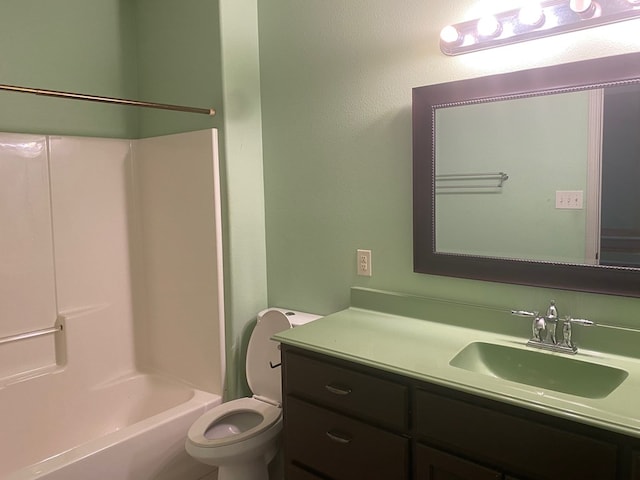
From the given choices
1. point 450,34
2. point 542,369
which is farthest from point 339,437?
point 450,34

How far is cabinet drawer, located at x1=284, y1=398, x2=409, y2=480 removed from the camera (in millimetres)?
1550

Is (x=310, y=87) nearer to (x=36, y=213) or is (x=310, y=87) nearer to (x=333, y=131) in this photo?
(x=333, y=131)

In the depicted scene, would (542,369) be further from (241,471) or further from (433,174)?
(241,471)

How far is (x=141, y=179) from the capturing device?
9.18 feet

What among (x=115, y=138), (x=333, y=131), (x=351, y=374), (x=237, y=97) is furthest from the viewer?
(x=115, y=138)

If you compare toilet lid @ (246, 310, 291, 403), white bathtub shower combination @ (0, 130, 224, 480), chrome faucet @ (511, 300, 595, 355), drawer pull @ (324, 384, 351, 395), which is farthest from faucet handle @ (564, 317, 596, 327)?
white bathtub shower combination @ (0, 130, 224, 480)

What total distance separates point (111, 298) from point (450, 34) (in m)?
2.14

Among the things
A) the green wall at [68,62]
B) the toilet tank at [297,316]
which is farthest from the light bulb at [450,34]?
the green wall at [68,62]

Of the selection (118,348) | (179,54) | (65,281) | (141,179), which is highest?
(179,54)

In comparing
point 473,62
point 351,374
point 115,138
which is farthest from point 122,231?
point 473,62

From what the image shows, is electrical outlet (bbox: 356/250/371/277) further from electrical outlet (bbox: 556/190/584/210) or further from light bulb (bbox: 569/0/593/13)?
light bulb (bbox: 569/0/593/13)

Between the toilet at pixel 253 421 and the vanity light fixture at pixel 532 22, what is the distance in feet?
4.37

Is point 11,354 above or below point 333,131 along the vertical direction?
below

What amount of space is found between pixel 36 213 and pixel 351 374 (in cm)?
176
